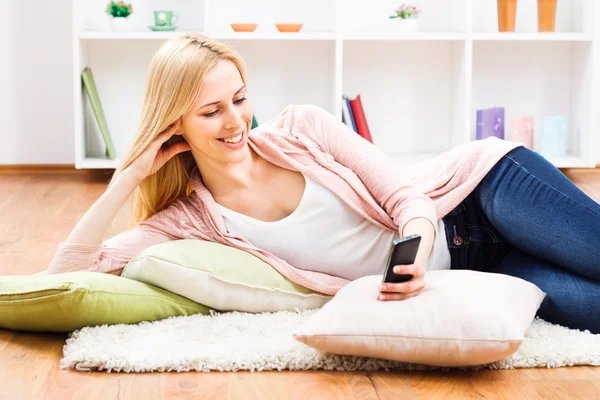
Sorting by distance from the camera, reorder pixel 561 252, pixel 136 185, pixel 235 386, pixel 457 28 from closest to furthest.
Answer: pixel 235 386 < pixel 561 252 < pixel 136 185 < pixel 457 28

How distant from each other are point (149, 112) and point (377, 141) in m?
2.63

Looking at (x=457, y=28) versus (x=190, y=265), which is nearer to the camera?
(x=190, y=265)

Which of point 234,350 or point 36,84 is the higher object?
point 36,84

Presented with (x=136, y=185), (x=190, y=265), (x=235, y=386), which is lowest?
(x=235, y=386)

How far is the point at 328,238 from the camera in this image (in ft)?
A: 6.94

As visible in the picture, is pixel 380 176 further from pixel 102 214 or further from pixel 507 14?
pixel 507 14

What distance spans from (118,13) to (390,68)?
1326 mm

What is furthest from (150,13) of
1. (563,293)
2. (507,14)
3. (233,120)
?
(563,293)

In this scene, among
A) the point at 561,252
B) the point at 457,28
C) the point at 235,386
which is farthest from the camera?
the point at 457,28

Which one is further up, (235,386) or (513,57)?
(513,57)

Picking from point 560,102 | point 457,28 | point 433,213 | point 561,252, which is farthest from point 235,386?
point 560,102

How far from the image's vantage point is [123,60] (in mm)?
4469

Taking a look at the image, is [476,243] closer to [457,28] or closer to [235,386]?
[235,386]

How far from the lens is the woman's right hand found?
2086 millimetres
